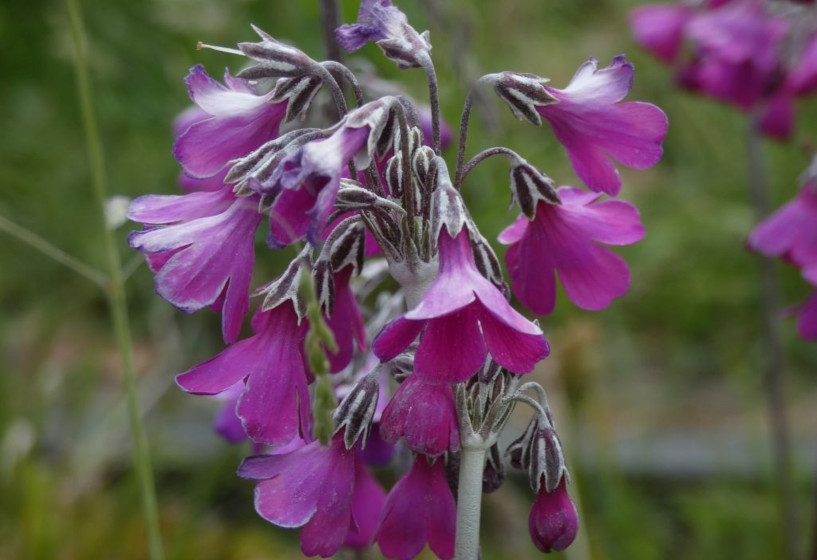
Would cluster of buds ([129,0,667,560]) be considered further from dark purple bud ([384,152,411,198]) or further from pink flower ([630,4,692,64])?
pink flower ([630,4,692,64])

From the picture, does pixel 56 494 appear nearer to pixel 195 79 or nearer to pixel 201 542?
pixel 201 542

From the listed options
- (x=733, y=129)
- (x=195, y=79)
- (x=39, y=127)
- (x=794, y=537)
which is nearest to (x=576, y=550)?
(x=794, y=537)

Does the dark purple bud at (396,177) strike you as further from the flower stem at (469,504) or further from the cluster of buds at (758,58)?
the cluster of buds at (758,58)

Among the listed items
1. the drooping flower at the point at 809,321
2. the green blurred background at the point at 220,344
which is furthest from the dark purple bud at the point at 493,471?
the green blurred background at the point at 220,344

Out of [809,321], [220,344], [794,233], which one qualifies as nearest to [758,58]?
[794,233]

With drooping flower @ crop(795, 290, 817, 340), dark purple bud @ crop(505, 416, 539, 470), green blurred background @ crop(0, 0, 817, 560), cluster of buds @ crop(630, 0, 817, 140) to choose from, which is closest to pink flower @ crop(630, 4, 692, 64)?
cluster of buds @ crop(630, 0, 817, 140)

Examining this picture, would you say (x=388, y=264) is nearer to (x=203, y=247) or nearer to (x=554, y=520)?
(x=203, y=247)

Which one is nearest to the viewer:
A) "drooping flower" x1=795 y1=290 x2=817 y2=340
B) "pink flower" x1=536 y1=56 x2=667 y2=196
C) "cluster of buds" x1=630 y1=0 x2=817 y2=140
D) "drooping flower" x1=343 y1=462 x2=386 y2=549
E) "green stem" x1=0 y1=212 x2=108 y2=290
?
"pink flower" x1=536 y1=56 x2=667 y2=196
